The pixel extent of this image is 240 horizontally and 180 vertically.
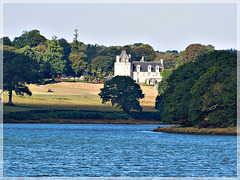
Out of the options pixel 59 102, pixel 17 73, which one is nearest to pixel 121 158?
pixel 59 102

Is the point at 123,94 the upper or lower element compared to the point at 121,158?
upper

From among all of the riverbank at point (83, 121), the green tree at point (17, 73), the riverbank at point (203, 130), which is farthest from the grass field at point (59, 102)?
the riverbank at point (203, 130)

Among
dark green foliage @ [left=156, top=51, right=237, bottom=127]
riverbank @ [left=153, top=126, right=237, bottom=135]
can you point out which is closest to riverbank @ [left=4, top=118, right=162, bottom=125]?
dark green foliage @ [left=156, top=51, right=237, bottom=127]

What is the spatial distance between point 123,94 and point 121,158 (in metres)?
110

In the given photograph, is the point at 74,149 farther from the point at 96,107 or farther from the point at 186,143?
the point at 96,107

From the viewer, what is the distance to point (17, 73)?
176250 millimetres

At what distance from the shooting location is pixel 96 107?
174 m

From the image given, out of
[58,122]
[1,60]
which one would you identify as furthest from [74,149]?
[1,60]

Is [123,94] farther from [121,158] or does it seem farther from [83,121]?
[121,158]

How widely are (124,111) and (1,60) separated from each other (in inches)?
1560

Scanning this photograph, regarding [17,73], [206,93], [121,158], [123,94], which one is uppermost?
[17,73]

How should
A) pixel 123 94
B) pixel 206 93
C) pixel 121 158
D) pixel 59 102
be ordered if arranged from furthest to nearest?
pixel 59 102 < pixel 123 94 < pixel 206 93 < pixel 121 158

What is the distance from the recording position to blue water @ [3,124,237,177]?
5044 cm

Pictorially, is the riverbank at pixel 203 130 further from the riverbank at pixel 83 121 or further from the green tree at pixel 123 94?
the green tree at pixel 123 94
